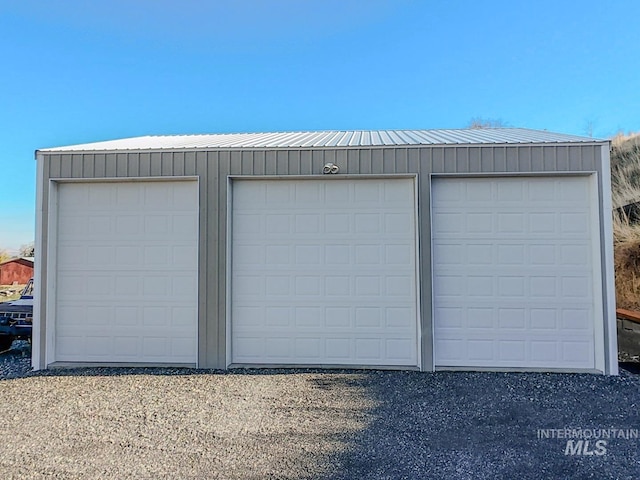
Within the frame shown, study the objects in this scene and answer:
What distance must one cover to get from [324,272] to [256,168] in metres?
1.73

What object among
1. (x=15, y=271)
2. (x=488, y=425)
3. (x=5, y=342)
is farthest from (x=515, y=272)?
(x=15, y=271)

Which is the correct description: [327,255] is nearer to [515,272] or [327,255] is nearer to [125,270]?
[515,272]

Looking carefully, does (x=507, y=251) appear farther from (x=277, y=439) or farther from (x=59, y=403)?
→ (x=59, y=403)

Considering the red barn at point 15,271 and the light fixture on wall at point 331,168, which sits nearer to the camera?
the light fixture on wall at point 331,168

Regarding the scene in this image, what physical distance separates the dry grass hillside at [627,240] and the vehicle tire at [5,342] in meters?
10.9

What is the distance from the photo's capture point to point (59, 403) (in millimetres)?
3758

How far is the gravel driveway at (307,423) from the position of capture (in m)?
2.53

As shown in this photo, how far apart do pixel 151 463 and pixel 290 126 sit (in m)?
7.08

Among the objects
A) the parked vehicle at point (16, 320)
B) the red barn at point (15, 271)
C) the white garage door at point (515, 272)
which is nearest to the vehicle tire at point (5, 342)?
the parked vehicle at point (16, 320)

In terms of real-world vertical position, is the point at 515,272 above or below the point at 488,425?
above

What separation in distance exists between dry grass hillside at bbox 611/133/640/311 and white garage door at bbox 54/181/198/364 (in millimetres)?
8234

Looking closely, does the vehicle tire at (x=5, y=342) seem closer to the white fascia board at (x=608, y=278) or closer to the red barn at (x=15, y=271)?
the white fascia board at (x=608, y=278)

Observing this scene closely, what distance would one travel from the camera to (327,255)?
496cm

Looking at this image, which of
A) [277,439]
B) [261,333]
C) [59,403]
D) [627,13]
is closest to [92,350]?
[59,403]
